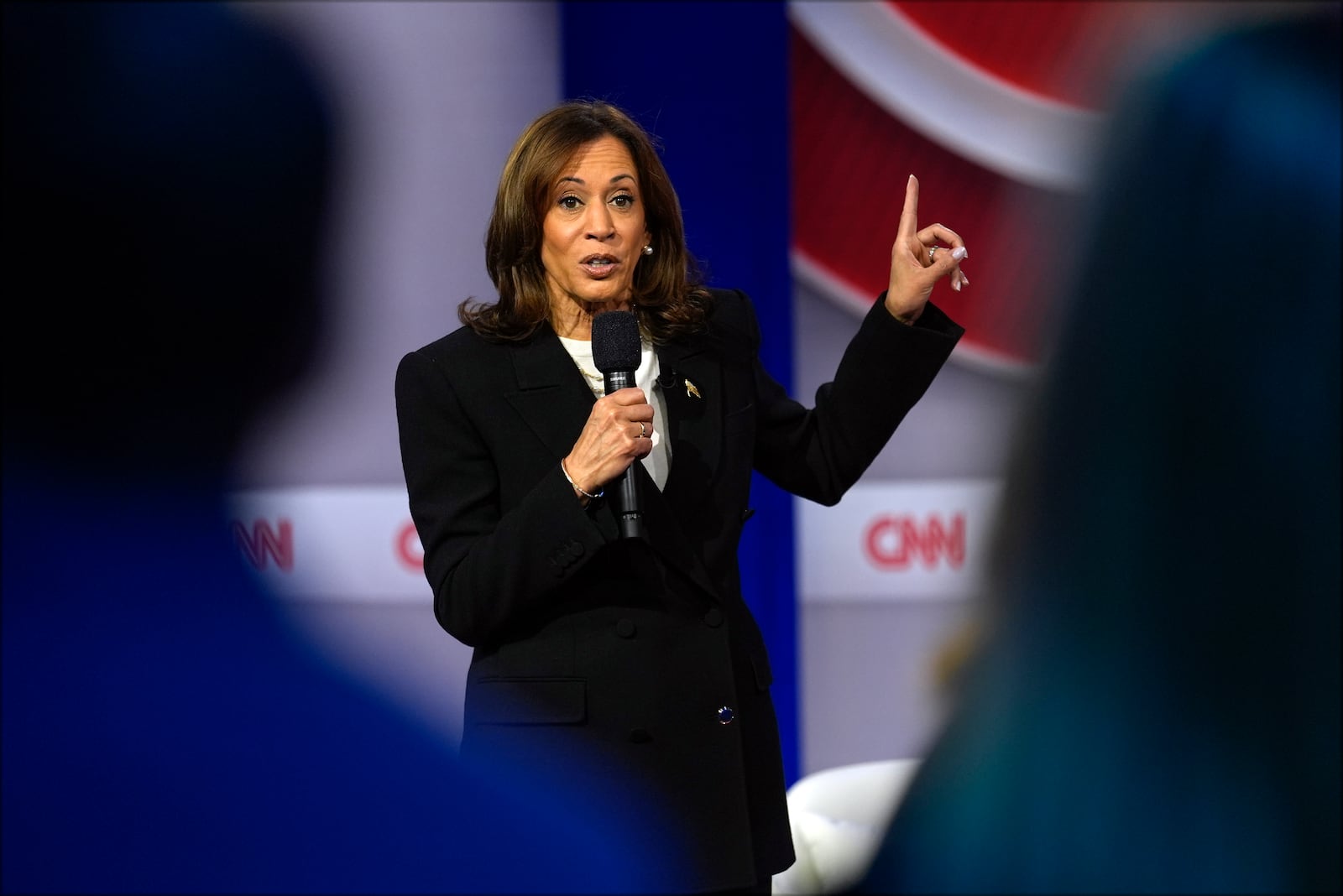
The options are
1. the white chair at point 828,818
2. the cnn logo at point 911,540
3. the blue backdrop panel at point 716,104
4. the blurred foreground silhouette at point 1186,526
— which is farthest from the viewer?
the cnn logo at point 911,540

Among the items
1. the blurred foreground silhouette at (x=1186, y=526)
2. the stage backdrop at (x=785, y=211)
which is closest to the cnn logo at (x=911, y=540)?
the stage backdrop at (x=785, y=211)

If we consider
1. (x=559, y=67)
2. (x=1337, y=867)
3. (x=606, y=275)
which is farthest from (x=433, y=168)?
(x=1337, y=867)

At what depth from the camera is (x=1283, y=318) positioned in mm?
561

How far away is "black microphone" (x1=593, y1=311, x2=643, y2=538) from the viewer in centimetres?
175

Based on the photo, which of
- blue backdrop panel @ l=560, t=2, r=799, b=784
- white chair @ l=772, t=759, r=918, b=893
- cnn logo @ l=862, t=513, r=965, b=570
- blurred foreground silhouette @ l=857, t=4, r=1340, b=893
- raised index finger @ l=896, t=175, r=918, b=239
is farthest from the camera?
cnn logo @ l=862, t=513, r=965, b=570

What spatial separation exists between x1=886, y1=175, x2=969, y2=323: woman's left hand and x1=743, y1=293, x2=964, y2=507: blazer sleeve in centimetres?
2

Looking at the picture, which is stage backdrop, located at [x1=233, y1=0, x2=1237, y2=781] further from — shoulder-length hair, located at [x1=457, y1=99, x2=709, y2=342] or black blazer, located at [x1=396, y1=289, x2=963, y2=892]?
black blazer, located at [x1=396, y1=289, x2=963, y2=892]

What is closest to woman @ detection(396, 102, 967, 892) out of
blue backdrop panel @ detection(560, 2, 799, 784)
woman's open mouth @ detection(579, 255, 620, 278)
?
woman's open mouth @ detection(579, 255, 620, 278)

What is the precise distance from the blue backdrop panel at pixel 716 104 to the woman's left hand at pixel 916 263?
1627 mm

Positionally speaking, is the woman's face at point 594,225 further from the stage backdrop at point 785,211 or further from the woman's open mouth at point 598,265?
the stage backdrop at point 785,211

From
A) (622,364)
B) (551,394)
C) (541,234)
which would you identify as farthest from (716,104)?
(622,364)

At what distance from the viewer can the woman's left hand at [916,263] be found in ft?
6.15

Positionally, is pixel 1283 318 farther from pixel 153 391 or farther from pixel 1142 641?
pixel 153 391

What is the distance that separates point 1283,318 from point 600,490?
1243 millimetres
